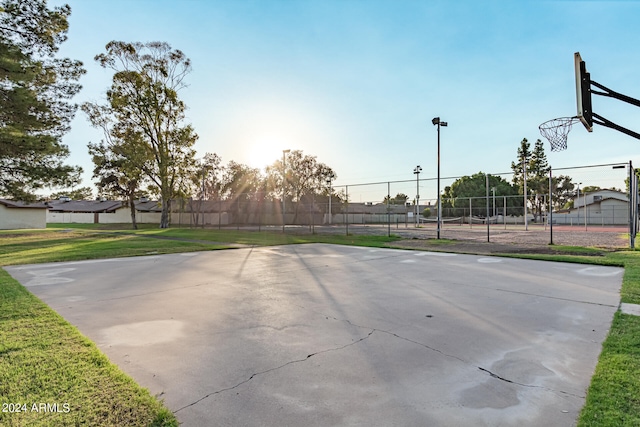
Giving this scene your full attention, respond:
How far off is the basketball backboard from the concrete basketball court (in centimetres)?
335

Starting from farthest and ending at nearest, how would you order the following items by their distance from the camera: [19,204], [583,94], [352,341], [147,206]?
1. [147,206]
2. [19,204]
3. [583,94]
4. [352,341]

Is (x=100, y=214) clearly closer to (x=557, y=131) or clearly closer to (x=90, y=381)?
(x=90, y=381)

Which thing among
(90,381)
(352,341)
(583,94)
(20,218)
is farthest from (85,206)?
(583,94)

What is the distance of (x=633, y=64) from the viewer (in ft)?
30.1

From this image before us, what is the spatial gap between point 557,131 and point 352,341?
8.36 m

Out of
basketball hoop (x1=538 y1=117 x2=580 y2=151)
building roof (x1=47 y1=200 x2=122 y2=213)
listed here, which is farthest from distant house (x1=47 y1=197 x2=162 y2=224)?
basketball hoop (x1=538 y1=117 x2=580 y2=151)

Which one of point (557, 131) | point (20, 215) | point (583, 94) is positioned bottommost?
point (20, 215)

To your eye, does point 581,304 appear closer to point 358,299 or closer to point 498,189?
point 358,299

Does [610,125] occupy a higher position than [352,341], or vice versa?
[610,125]

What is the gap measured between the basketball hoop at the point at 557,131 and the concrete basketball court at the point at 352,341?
3476mm

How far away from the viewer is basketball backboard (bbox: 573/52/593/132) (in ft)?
22.6

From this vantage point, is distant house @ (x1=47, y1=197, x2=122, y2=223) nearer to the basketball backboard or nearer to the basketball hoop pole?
the basketball backboard

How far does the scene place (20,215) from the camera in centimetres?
3534

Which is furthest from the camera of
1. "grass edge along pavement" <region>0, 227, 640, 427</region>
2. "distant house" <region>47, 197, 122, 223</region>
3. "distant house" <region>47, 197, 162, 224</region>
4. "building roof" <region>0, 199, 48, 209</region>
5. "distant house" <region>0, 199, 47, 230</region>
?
"distant house" <region>47, 197, 122, 223</region>
